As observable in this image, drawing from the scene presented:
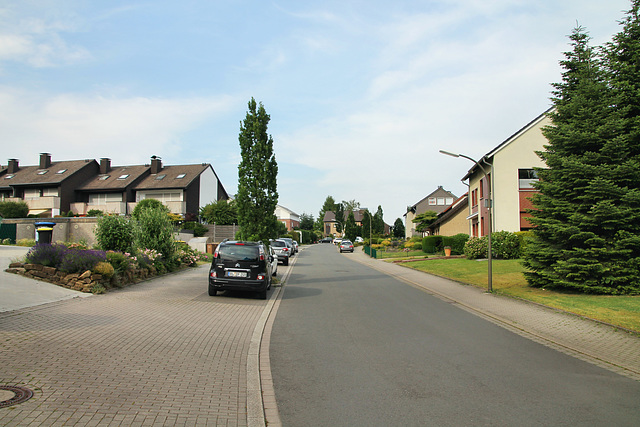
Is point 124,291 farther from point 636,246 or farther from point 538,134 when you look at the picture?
point 538,134

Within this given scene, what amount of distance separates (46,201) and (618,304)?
51.6 metres

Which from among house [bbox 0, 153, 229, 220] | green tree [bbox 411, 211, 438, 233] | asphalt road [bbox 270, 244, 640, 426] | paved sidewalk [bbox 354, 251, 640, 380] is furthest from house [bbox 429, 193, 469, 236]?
asphalt road [bbox 270, 244, 640, 426]

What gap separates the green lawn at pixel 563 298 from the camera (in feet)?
32.7

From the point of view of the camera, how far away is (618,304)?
11484 millimetres

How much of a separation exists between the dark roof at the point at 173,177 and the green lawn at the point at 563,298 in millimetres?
35037

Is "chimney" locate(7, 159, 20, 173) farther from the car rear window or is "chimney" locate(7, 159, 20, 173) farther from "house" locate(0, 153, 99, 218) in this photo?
the car rear window

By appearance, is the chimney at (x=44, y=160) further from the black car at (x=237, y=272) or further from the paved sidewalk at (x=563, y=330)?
the paved sidewalk at (x=563, y=330)

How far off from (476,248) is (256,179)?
16.3m

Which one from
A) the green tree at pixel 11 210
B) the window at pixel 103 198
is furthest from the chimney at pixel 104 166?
the green tree at pixel 11 210

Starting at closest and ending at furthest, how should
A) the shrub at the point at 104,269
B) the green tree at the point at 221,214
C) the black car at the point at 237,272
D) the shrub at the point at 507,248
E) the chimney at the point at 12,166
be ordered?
the shrub at the point at 104,269, the black car at the point at 237,272, the shrub at the point at 507,248, the green tree at the point at 221,214, the chimney at the point at 12,166

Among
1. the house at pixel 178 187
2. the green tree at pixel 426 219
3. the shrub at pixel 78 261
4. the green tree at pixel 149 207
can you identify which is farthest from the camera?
the green tree at pixel 426 219

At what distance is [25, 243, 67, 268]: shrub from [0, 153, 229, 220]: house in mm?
34785

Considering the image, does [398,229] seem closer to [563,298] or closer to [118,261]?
[563,298]

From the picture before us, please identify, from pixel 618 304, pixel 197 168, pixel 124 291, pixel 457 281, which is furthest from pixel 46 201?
pixel 618 304
